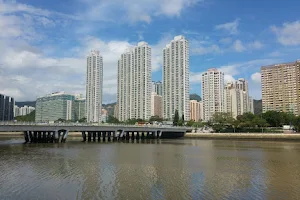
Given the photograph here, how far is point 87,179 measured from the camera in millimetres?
22312

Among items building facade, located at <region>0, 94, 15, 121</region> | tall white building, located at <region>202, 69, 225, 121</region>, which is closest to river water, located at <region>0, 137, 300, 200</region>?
building facade, located at <region>0, 94, 15, 121</region>

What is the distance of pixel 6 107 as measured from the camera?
594ft

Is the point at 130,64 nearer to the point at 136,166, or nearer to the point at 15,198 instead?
the point at 136,166

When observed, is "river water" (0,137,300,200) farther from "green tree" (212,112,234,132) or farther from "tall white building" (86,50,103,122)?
"tall white building" (86,50,103,122)

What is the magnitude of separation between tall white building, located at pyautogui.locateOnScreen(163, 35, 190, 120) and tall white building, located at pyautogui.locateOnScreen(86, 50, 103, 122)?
150 ft

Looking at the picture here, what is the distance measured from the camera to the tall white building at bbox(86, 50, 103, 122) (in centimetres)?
19300

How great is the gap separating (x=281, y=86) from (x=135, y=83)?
88.3 m

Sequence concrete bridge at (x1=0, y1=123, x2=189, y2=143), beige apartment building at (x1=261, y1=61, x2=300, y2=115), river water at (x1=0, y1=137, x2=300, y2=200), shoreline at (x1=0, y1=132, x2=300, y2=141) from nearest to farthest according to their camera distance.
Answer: river water at (x1=0, y1=137, x2=300, y2=200) → concrete bridge at (x1=0, y1=123, x2=189, y2=143) → shoreline at (x1=0, y1=132, x2=300, y2=141) → beige apartment building at (x1=261, y1=61, x2=300, y2=115)

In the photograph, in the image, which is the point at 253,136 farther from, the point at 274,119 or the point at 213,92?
the point at 213,92

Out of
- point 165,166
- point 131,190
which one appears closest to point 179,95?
point 165,166

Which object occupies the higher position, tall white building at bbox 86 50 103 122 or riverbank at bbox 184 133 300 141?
tall white building at bbox 86 50 103 122

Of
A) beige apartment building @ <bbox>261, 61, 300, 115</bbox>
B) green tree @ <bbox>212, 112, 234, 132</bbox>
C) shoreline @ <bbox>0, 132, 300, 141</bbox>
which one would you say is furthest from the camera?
beige apartment building @ <bbox>261, 61, 300, 115</bbox>

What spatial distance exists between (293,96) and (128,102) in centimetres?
9734

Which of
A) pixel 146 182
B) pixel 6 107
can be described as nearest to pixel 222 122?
pixel 146 182
